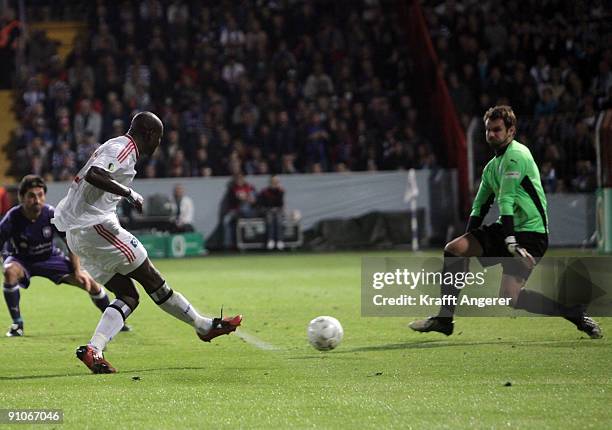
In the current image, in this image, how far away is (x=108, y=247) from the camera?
8.23 m

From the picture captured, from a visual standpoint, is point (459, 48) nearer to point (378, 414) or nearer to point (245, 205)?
point (245, 205)

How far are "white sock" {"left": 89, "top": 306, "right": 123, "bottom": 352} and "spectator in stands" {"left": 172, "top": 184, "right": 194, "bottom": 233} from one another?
54.1ft

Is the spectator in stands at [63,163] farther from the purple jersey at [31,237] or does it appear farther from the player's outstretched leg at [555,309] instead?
the player's outstretched leg at [555,309]

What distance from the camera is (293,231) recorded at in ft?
84.0

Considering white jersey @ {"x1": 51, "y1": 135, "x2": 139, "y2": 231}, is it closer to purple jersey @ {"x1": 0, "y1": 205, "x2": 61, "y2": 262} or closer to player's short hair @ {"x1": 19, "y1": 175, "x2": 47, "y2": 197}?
player's short hair @ {"x1": 19, "y1": 175, "x2": 47, "y2": 197}

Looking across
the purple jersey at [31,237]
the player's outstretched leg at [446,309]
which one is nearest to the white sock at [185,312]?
the player's outstretched leg at [446,309]

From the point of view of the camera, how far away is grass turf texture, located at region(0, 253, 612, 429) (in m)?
6.09

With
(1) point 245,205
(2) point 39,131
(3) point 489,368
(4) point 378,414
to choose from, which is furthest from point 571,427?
(2) point 39,131

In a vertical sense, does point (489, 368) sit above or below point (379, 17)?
below

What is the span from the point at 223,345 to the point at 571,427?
464 centimetres

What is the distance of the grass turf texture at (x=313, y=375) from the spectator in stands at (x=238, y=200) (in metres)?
12.3

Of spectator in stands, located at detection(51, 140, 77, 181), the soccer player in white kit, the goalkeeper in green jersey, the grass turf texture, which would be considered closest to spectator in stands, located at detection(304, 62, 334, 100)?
spectator in stands, located at detection(51, 140, 77, 181)

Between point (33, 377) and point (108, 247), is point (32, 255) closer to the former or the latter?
point (108, 247)

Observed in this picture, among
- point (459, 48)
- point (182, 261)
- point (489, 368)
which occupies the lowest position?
point (182, 261)
